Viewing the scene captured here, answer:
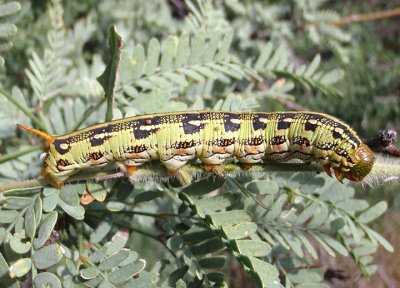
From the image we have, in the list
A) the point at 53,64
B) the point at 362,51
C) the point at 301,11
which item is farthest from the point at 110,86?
the point at 362,51

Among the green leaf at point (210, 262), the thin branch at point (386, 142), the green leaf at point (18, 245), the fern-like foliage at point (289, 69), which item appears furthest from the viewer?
the fern-like foliage at point (289, 69)

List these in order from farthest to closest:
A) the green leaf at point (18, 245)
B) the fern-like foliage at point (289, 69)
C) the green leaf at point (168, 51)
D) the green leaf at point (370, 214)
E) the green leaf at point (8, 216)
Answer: the fern-like foliage at point (289, 69)
the green leaf at point (168, 51)
the green leaf at point (370, 214)
the green leaf at point (8, 216)
the green leaf at point (18, 245)

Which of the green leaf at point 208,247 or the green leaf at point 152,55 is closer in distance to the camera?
the green leaf at point 208,247

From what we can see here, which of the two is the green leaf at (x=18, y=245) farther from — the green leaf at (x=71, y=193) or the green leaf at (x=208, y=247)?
the green leaf at (x=208, y=247)

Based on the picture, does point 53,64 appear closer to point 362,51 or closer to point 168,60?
point 168,60

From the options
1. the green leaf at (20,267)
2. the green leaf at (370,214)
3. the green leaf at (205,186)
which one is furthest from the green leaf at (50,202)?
the green leaf at (370,214)

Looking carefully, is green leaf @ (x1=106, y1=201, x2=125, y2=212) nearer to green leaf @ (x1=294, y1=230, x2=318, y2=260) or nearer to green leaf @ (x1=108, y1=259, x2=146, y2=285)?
green leaf @ (x1=108, y1=259, x2=146, y2=285)
